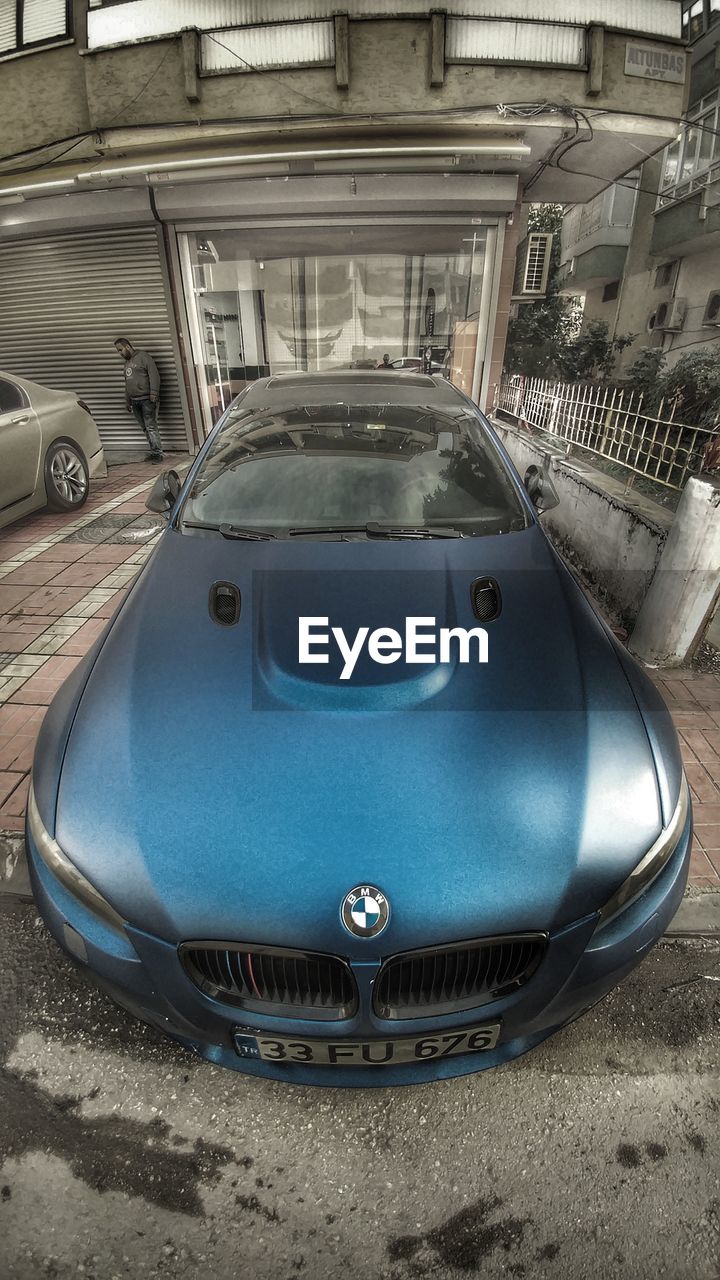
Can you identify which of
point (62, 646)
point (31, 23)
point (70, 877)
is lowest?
point (62, 646)

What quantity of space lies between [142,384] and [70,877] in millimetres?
7859

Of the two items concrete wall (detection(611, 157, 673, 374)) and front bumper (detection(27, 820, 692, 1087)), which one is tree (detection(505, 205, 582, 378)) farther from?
front bumper (detection(27, 820, 692, 1087))

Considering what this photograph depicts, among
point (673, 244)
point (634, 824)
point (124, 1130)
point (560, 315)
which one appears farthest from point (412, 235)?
point (560, 315)

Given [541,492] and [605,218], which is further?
[605,218]

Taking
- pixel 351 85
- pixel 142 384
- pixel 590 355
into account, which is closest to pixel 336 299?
pixel 351 85

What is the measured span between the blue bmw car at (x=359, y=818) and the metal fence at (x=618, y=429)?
230 centimetres

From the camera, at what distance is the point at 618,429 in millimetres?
4586

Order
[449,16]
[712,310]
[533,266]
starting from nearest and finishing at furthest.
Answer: [449,16]
[533,266]
[712,310]

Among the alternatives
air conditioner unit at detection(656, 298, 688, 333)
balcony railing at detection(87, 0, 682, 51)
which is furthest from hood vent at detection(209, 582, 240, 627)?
air conditioner unit at detection(656, 298, 688, 333)

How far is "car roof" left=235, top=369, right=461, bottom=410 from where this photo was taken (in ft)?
9.41

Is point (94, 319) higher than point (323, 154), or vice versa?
point (323, 154)

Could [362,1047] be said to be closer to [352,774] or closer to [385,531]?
[352,774]

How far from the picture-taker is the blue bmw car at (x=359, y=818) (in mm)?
1283

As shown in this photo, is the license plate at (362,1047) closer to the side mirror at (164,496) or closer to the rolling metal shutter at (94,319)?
the side mirror at (164,496)
